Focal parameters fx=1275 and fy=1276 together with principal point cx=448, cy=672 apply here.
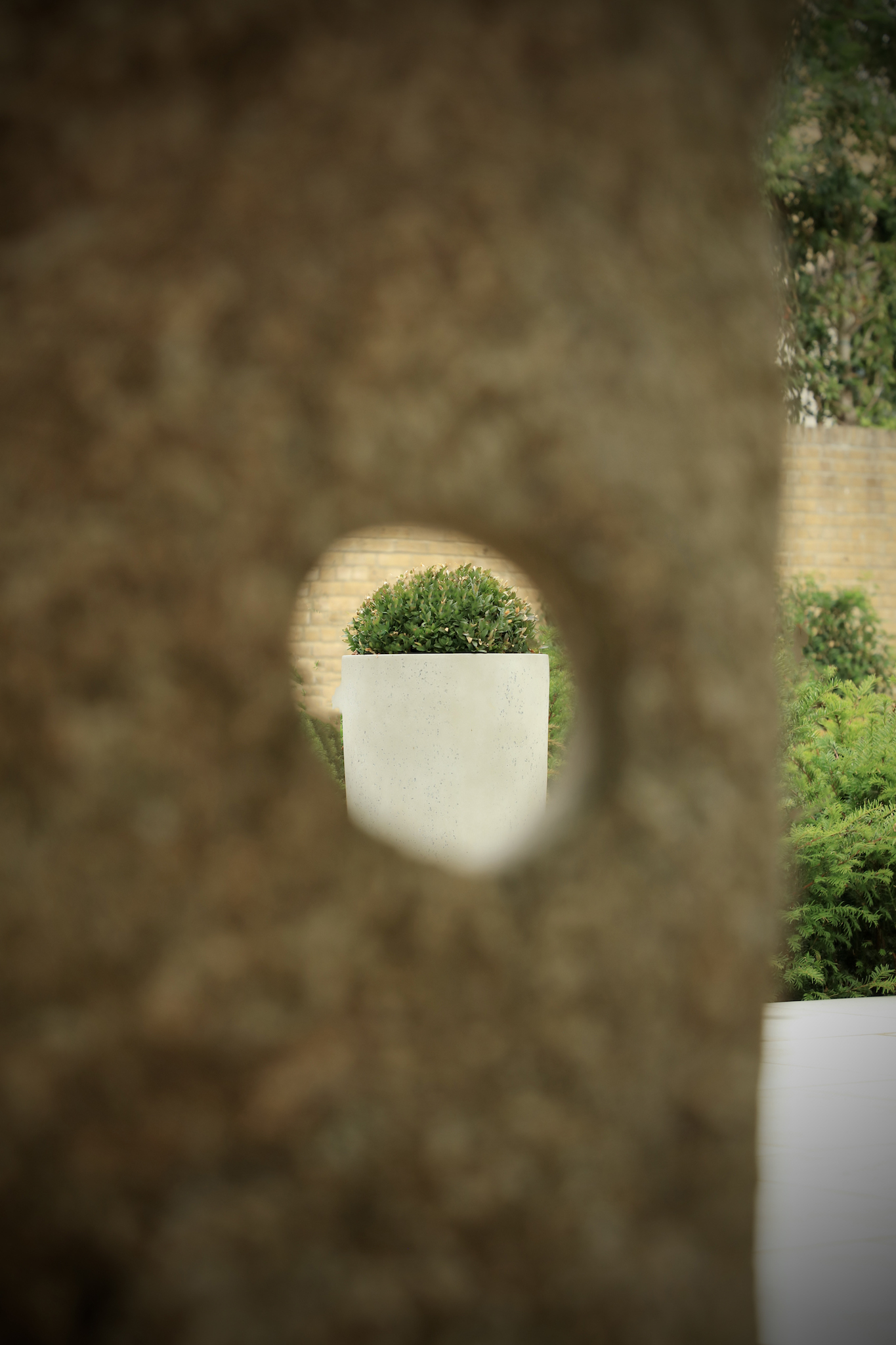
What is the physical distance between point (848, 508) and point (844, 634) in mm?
1008

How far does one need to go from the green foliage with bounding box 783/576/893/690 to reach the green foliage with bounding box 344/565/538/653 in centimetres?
444

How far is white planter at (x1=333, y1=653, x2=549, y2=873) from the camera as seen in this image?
530cm

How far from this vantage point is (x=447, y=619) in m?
6.00

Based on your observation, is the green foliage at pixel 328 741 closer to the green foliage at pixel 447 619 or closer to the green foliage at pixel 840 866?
the green foliage at pixel 447 619

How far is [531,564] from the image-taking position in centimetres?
173

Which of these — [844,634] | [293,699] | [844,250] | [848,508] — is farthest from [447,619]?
[844,250]

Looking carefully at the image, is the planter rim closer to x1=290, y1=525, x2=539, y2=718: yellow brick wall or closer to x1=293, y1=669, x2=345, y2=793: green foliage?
x1=293, y1=669, x2=345, y2=793: green foliage

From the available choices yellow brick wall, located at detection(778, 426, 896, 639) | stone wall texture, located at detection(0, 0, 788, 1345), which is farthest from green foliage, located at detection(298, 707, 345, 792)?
stone wall texture, located at detection(0, 0, 788, 1345)

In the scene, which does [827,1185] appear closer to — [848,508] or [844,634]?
[844,634]

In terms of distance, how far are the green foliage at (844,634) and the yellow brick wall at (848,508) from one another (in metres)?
0.16

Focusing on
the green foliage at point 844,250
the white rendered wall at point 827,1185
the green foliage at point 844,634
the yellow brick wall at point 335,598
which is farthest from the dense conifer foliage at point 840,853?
the yellow brick wall at point 335,598

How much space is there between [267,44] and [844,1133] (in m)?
3.43

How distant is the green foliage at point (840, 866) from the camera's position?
250 inches

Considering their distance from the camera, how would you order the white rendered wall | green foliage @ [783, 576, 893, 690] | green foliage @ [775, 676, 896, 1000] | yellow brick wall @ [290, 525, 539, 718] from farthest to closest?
green foliage @ [783, 576, 893, 690], yellow brick wall @ [290, 525, 539, 718], green foliage @ [775, 676, 896, 1000], the white rendered wall
